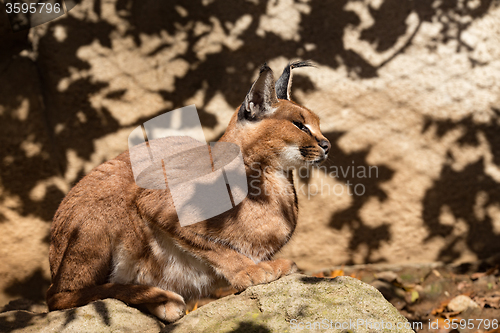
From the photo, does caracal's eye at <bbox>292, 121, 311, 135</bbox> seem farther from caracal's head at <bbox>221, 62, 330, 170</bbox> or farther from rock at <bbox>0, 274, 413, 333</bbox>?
rock at <bbox>0, 274, 413, 333</bbox>

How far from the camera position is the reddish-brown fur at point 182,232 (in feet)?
10.6

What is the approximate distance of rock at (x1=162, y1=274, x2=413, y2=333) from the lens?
113 inches

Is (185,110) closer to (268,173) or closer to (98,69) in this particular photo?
(98,69)

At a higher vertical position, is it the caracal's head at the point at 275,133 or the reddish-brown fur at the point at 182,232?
the caracal's head at the point at 275,133

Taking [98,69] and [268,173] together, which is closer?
[268,173]

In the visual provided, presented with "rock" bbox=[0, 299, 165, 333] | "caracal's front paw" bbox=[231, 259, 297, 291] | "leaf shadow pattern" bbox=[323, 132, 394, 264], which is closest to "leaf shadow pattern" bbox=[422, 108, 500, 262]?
"leaf shadow pattern" bbox=[323, 132, 394, 264]

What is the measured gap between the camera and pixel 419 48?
5.81 m

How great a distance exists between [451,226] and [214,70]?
13.1ft

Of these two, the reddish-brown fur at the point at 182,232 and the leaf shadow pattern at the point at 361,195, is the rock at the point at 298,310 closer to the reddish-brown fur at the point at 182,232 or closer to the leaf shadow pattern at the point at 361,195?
the reddish-brown fur at the point at 182,232

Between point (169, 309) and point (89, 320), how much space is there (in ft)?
1.99

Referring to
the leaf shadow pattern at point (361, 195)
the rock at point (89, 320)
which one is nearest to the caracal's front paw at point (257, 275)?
the rock at point (89, 320)

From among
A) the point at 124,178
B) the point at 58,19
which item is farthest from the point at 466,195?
the point at 58,19

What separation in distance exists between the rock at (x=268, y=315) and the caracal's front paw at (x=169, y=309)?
0.06 m

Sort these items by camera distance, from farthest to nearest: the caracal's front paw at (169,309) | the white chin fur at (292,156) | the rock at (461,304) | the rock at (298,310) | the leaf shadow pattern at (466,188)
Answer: the leaf shadow pattern at (466,188) → the rock at (461,304) → the caracal's front paw at (169,309) → the white chin fur at (292,156) → the rock at (298,310)
